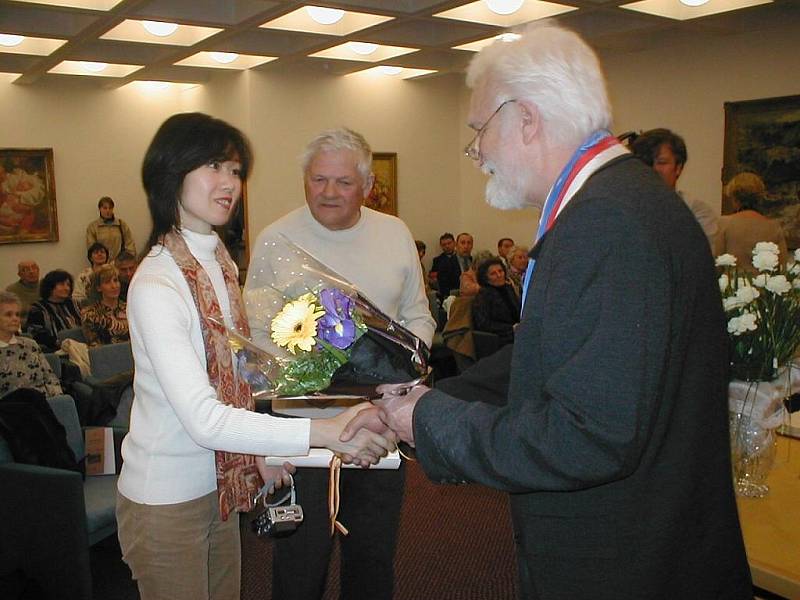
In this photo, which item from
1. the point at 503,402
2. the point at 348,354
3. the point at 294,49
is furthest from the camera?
the point at 294,49

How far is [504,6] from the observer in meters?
6.29

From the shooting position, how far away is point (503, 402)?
5.45 feet

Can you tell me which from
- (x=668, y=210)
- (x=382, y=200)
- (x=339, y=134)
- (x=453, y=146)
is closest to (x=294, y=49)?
(x=382, y=200)

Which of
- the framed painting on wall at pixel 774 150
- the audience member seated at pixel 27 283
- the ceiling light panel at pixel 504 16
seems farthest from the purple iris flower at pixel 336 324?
the audience member seated at pixel 27 283

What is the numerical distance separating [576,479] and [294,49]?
23.0ft

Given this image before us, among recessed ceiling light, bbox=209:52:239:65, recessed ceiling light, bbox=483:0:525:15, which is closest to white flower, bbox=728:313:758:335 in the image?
recessed ceiling light, bbox=483:0:525:15

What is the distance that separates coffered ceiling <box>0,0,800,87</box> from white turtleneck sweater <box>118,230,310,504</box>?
4.52 meters

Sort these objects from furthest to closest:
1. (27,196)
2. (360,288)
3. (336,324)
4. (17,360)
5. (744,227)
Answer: (27,196)
(744,227)
(17,360)
(360,288)
(336,324)

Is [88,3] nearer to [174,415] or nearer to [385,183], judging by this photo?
[385,183]

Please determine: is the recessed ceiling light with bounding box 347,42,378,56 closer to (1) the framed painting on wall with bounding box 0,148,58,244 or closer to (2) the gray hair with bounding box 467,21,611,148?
(1) the framed painting on wall with bounding box 0,148,58,244

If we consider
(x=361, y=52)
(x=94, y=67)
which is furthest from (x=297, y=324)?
(x=94, y=67)

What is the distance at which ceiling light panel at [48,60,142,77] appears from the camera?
824 cm

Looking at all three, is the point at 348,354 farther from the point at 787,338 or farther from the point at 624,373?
the point at 787,338

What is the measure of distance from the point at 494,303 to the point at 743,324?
13.1 feet
